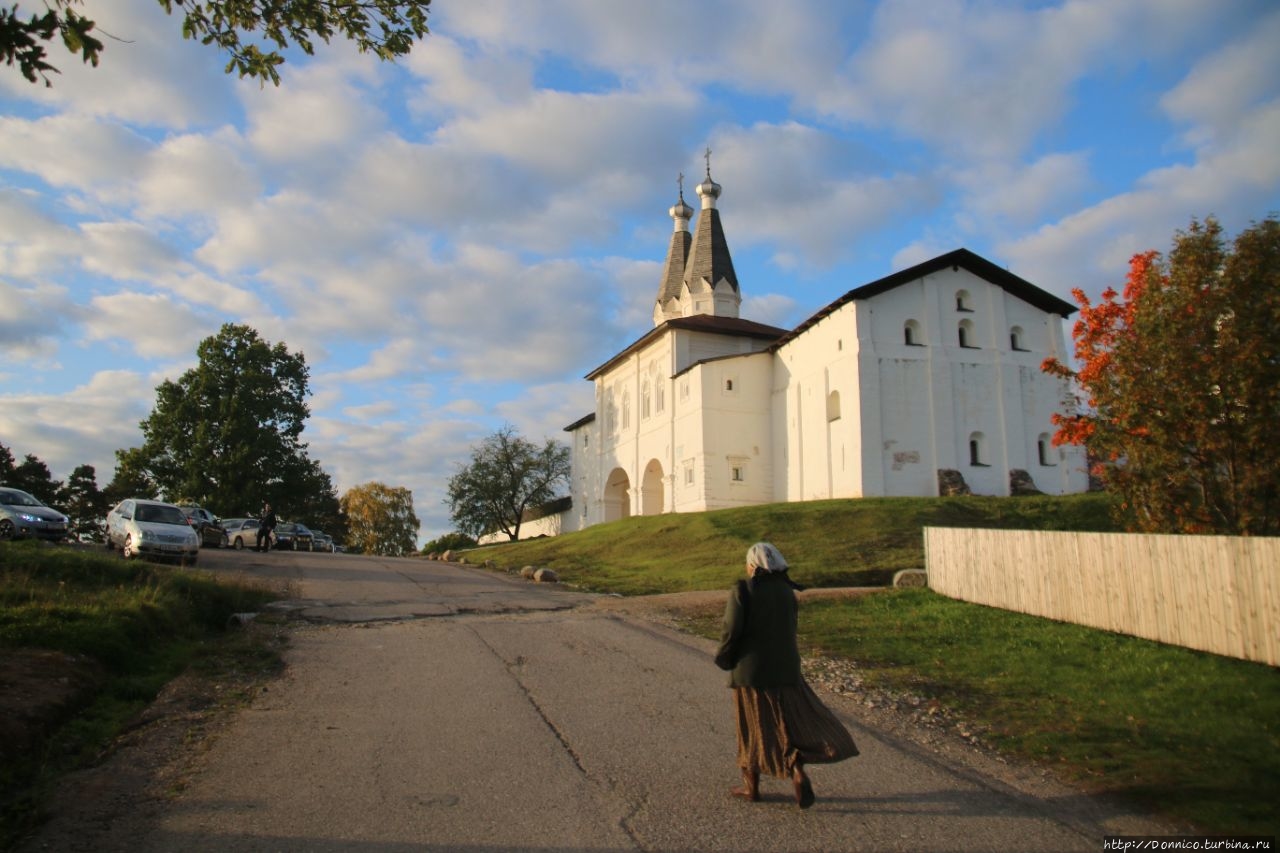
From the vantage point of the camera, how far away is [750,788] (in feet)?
19.3

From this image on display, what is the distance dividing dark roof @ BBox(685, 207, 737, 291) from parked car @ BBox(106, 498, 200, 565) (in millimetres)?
39178

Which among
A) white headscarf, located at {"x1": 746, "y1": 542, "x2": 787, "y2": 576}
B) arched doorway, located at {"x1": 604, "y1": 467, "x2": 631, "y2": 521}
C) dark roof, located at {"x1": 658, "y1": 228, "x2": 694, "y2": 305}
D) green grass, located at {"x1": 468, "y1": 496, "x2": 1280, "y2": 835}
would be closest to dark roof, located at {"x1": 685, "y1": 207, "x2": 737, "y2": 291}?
dark roof, located at {"x1": 658, "y1": 228, "x2": 694, "y2": 305}

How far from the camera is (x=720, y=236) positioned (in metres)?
58.3

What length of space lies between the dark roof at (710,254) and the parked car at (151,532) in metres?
39.2

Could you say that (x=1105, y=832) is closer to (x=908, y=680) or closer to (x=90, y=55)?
(x=908, y=680)

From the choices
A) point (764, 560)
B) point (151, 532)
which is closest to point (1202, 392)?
point (764, 560)

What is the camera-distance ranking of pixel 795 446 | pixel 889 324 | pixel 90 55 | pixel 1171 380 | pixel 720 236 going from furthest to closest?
pixel 720 236
pixel 795 446
pixel 889 324
pixel 1171 380
pixel 90 55

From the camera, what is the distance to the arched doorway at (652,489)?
5175 cm

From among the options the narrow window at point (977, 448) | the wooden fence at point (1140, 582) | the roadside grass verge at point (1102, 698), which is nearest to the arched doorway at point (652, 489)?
the narrow window at point (977, 448)

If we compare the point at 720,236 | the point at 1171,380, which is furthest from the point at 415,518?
the point at 1171,380

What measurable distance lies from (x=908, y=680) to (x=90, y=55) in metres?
9.56

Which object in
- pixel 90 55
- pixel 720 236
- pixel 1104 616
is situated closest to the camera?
pixel 90 55

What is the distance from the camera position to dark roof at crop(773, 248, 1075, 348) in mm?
38531

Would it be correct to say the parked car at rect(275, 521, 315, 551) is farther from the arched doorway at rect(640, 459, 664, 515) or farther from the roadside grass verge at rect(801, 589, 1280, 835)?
the roadside grass verge at rect(801, 589, 1280, 835)
